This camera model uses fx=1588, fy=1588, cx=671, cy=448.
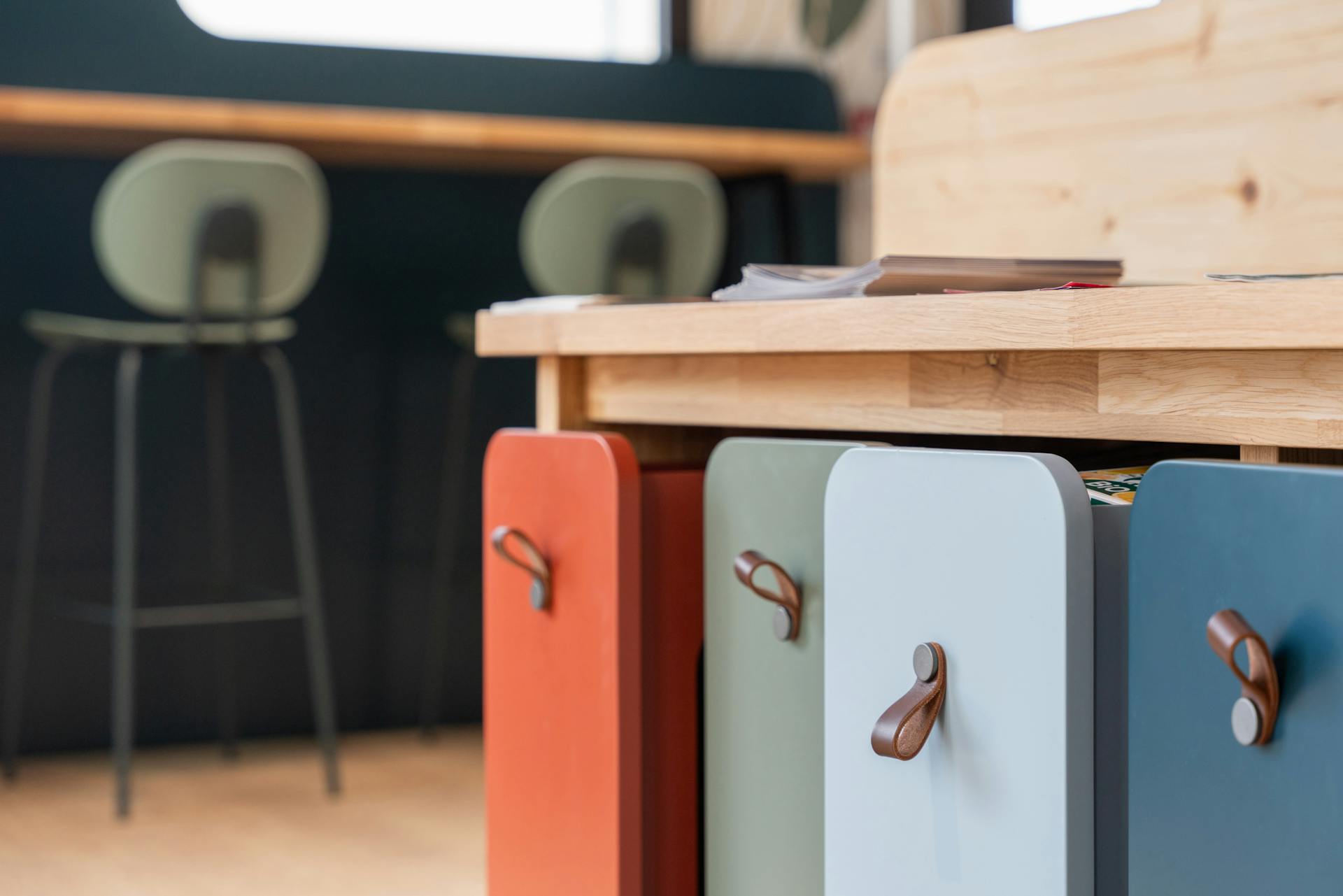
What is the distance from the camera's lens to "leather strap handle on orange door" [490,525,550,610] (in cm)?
112

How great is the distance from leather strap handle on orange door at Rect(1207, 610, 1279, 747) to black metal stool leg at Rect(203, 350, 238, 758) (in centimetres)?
228

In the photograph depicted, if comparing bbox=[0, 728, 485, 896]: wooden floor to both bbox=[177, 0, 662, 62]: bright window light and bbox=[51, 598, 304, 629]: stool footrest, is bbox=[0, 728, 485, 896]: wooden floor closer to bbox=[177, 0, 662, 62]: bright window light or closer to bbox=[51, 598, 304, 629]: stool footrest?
bbox=[51, 598, 304, 629]: stool footrest

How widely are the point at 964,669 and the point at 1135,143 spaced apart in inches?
33.6

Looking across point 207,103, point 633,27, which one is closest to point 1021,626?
point 207,103

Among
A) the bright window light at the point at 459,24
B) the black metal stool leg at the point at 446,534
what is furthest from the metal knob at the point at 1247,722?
the bright window light at the point at 459,24

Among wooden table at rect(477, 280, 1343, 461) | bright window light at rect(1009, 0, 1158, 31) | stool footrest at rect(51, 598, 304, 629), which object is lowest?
stool footrest at rect(51, 598, 304, 629)

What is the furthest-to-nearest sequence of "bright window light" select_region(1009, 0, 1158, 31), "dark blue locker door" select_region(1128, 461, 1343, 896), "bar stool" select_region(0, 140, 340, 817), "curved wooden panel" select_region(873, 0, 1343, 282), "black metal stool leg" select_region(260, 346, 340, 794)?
"bright window light" select_region(1009, 0, 1158, 31)
"black metal stool leg" select_region(260, 346, 340, 794)
"bar stool" select_region(0, 140, 340, 817)
"curved wooden panel" select_region(873, 0, 1343, 282)
"dark blue locker door" select_region(1128, 461, 1343, 896)

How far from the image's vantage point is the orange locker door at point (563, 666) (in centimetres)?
104

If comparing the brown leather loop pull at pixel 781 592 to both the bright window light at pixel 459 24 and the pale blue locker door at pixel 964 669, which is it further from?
the bright window light at pixel 459 24

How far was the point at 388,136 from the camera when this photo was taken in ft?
8.62

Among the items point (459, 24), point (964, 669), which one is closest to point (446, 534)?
point (459, 24)

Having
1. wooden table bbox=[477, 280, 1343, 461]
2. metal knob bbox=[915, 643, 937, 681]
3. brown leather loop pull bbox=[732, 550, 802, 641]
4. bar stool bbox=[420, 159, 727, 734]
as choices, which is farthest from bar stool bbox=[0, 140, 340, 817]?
metal knob bbox=[915, 643, 937, 681]

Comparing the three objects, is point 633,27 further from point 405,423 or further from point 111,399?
point 111,399

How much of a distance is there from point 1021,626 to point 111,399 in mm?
2434
